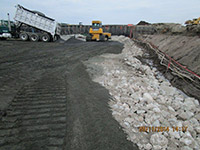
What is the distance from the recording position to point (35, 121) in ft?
8.18

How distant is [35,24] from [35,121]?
13856 millimetres

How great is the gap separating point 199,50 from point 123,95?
17.4ft

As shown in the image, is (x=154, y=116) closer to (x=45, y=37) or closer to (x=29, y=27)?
(x=45, y=37)

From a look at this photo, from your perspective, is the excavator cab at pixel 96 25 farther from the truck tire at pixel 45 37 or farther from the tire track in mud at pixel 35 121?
the tire track in mud at pixel 35 121

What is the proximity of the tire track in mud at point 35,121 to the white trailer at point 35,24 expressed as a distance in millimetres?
11997

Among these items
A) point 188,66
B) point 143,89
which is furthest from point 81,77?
point 188,66

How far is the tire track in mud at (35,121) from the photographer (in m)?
2.03

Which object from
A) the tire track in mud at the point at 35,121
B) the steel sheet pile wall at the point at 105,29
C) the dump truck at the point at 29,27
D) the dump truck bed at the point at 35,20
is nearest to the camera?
the tire track in mud at the point at 35,121

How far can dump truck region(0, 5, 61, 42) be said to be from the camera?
42.1 ft
